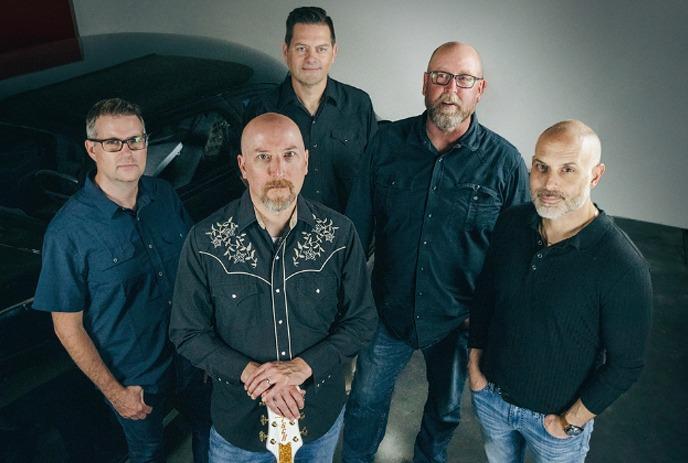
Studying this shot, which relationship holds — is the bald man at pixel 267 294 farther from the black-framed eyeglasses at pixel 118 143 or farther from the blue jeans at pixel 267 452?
the black-framed eyeglasses at pixel 118 143

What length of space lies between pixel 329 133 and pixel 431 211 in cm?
67

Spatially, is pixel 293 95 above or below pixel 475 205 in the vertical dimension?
above

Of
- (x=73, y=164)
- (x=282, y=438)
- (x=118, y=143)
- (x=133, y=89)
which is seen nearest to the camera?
(x=282, y=438)

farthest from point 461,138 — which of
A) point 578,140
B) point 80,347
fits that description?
point 80,347

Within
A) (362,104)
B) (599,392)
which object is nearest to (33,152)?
(362,104)

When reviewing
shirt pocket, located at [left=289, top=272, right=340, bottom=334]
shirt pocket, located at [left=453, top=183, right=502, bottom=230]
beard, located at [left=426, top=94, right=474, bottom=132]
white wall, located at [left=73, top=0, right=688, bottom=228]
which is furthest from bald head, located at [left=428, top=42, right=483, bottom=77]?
white wall, located at [left=73, top=0, right=688, bottom=228]

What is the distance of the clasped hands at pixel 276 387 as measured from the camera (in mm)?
1279

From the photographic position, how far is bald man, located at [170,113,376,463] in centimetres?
132

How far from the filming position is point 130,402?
1.56m

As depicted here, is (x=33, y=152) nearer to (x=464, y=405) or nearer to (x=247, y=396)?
(x=247, y=396)

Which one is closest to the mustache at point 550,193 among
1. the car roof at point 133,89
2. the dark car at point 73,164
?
the dark car at point 73,164

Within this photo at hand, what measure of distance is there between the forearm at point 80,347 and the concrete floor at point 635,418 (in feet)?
2.54

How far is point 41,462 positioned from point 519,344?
1.51 metres

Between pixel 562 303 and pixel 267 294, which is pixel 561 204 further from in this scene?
pixel 267 294
